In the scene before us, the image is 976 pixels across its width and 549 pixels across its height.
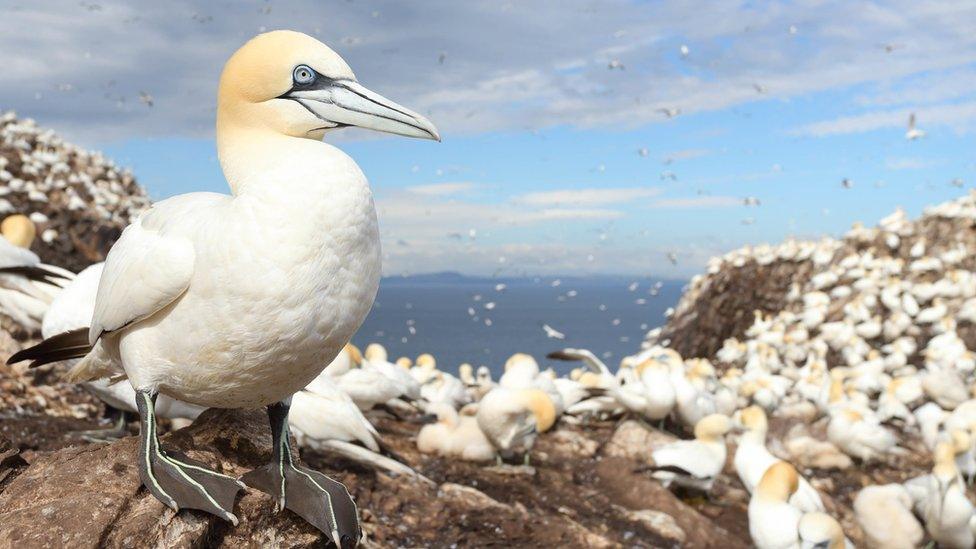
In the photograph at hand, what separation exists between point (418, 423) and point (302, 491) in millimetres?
4263

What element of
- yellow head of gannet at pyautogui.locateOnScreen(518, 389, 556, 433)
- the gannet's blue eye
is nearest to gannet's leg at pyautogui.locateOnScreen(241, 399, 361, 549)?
the gannet's blue eye

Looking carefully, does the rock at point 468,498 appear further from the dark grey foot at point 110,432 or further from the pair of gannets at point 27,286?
the pair of gannets at point 27,286

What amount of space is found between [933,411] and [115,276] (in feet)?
29.5

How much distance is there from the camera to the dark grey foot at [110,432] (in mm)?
5441

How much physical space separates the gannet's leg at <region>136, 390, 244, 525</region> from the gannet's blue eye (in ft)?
3.80

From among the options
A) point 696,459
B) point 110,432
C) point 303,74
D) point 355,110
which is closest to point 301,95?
point 303,74

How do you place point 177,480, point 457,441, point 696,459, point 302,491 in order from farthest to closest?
1. point 696,459
2. point 457,441
3. point 302,491
4. point 177,480

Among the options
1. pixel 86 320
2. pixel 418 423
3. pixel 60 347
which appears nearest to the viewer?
pixel 60 347

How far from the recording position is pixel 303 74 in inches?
110

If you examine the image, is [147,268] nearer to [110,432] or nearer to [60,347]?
[60,347]

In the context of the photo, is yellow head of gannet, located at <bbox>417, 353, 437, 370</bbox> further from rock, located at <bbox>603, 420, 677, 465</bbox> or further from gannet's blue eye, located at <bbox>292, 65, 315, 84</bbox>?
gannet's blue eye, located at <bbox>292, 65, 315, 84</bbox>

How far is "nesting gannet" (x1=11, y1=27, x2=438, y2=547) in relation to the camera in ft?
8.33

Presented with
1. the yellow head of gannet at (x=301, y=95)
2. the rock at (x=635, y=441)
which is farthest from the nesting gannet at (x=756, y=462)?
the yellow head of gannet at (x=301, y=95)

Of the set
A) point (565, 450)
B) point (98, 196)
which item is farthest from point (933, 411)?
point (98, 196)
